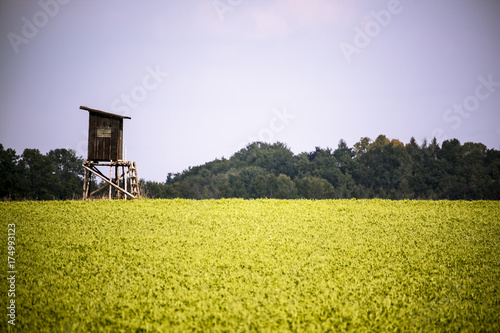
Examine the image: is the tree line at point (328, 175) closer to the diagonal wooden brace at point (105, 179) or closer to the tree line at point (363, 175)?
the tree line at point (363, 175)

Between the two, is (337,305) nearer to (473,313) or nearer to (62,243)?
(473,313)

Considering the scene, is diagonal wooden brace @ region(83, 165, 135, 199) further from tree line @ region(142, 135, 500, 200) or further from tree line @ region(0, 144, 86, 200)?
tree line @ region(142, 135, 500, 200)

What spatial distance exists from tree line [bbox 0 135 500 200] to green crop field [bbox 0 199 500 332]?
3653cm

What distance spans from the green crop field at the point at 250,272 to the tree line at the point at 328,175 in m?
36.5

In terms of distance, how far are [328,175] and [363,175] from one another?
675 centimetres

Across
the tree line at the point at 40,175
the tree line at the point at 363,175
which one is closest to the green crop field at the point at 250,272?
the tree line at the point at 40,175

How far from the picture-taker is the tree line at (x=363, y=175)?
59812mm

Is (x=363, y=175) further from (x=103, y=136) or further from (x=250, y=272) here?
(x=250, y=272)

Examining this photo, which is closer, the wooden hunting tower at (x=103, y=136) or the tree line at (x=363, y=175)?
the wooden hunting tower at (x=103, y=136)

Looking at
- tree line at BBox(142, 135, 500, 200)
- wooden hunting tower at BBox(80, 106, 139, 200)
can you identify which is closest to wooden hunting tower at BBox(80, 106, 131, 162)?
wooden hunting tower at BBox(80, 106, 139, 200)

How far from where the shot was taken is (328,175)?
7431 cm

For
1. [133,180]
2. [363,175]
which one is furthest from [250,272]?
[363,175]

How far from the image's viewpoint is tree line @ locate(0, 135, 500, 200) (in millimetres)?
48938

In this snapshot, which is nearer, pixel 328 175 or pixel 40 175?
pixel 40 175
